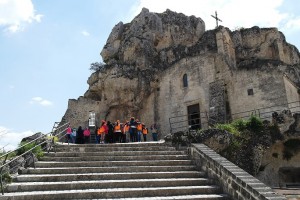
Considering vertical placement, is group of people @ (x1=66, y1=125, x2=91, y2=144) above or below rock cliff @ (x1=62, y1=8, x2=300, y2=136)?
below

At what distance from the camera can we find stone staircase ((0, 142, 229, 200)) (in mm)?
7805

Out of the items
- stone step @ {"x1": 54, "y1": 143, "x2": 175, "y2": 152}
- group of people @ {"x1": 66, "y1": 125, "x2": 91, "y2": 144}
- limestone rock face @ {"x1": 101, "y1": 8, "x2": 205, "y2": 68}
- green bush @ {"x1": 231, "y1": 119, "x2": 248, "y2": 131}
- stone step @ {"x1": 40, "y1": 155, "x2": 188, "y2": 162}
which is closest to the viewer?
stone step @ {"x1": 40, "y1": 155, "x2": 188, "y2": 162}

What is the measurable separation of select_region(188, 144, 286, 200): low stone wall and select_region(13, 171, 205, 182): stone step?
0.51m

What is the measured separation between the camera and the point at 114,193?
777cm

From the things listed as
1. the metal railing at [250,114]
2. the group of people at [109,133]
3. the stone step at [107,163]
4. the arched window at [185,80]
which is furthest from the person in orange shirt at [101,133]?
the arched window at [185,80]

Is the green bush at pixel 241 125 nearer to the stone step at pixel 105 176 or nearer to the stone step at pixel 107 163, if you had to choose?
the stone step at pixel 107 163

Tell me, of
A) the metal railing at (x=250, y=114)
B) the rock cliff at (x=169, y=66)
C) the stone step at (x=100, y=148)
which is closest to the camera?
the stone step at (x=100, y=148)

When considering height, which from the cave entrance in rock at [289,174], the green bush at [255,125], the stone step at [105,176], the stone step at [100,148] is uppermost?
the green bush at [255,125]

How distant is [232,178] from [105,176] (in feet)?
11.5

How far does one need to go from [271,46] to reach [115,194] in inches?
952

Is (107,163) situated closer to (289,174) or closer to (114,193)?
(114,193)

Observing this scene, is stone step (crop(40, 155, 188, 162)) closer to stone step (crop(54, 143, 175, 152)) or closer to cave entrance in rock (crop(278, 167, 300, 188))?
stone step (crop(54, 143, 175, 152))

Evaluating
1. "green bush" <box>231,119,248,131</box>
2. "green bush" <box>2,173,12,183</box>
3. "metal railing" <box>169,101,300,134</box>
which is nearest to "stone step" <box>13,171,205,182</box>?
"green bush" <box>2,173,12,183</box>

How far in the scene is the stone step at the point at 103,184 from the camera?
25.9 ft
